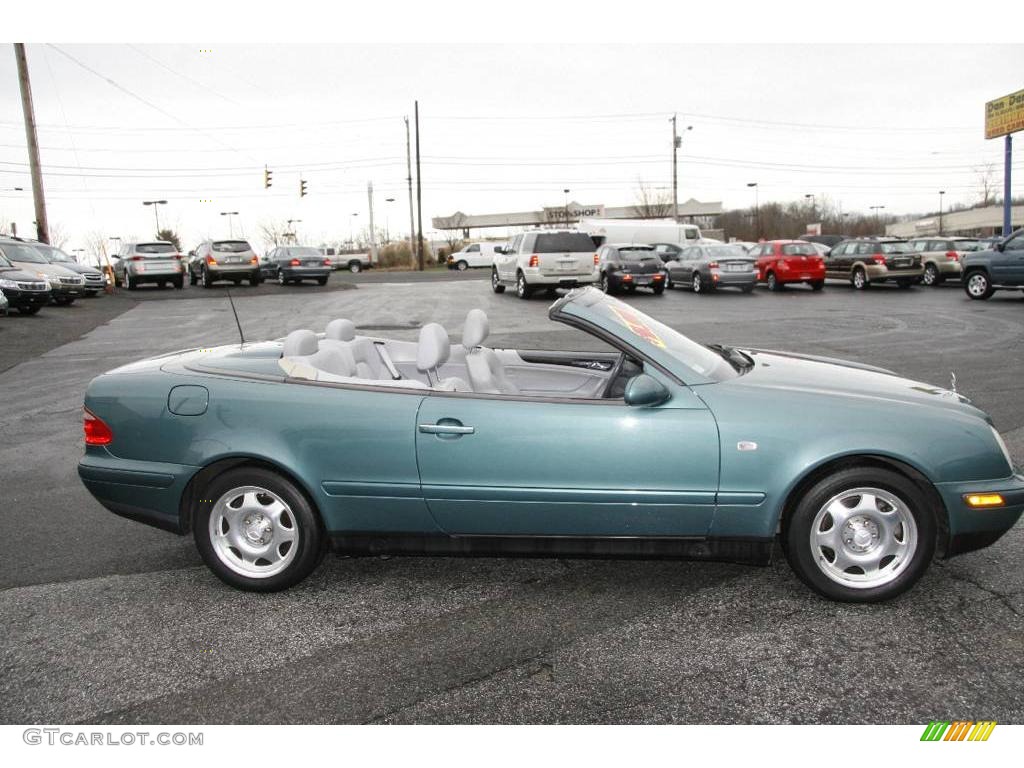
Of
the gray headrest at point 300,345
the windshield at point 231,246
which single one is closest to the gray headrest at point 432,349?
the gray headrest at point 300,345

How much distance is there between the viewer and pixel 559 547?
→ 3701 millimetres

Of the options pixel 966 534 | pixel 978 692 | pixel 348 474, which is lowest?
pixel 978 692

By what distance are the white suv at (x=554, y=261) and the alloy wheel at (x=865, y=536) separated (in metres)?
18.7

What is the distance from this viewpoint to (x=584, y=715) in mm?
2816

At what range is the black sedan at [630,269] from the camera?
2331 cm

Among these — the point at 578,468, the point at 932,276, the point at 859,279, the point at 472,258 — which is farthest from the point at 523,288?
the point at 472,258

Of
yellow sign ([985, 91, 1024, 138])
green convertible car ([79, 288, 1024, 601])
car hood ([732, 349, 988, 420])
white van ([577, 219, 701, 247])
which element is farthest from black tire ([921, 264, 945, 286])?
green convertible car ([79, 288, 1024, 601])

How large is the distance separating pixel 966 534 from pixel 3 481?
6.11 m

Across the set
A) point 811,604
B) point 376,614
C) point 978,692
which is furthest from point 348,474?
point 978,692

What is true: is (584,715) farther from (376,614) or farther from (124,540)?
(124,540)

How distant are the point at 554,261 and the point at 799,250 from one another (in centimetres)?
790

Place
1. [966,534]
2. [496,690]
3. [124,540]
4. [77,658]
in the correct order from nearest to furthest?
[496,690] < [77,658] < [966,534] < [124,540]

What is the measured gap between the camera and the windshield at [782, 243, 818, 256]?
2447cm

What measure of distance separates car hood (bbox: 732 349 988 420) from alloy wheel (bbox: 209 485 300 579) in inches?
87.9
